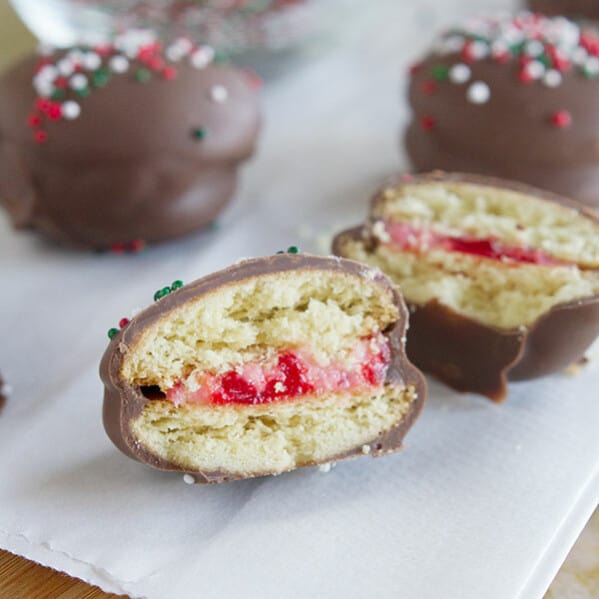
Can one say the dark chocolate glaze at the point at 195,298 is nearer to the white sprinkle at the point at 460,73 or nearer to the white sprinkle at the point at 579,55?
the white sprinkle at the point at 460,73

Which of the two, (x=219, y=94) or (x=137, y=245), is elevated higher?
(x=219, y=94)

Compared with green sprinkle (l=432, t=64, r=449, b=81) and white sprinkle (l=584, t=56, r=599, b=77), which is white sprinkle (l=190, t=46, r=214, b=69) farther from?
white sprinkle (l=584, t=56, r=599, b=77)

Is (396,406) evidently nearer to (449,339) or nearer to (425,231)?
(449,339)

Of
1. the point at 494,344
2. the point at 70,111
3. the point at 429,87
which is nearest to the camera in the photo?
the point at 494,344

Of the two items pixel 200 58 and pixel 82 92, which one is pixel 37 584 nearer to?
pixel 82 92

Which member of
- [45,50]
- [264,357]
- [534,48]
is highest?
[45,50]

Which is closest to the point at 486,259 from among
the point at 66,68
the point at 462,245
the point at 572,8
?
the point at 462,245

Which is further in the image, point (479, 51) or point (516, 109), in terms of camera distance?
point (479, 51)
